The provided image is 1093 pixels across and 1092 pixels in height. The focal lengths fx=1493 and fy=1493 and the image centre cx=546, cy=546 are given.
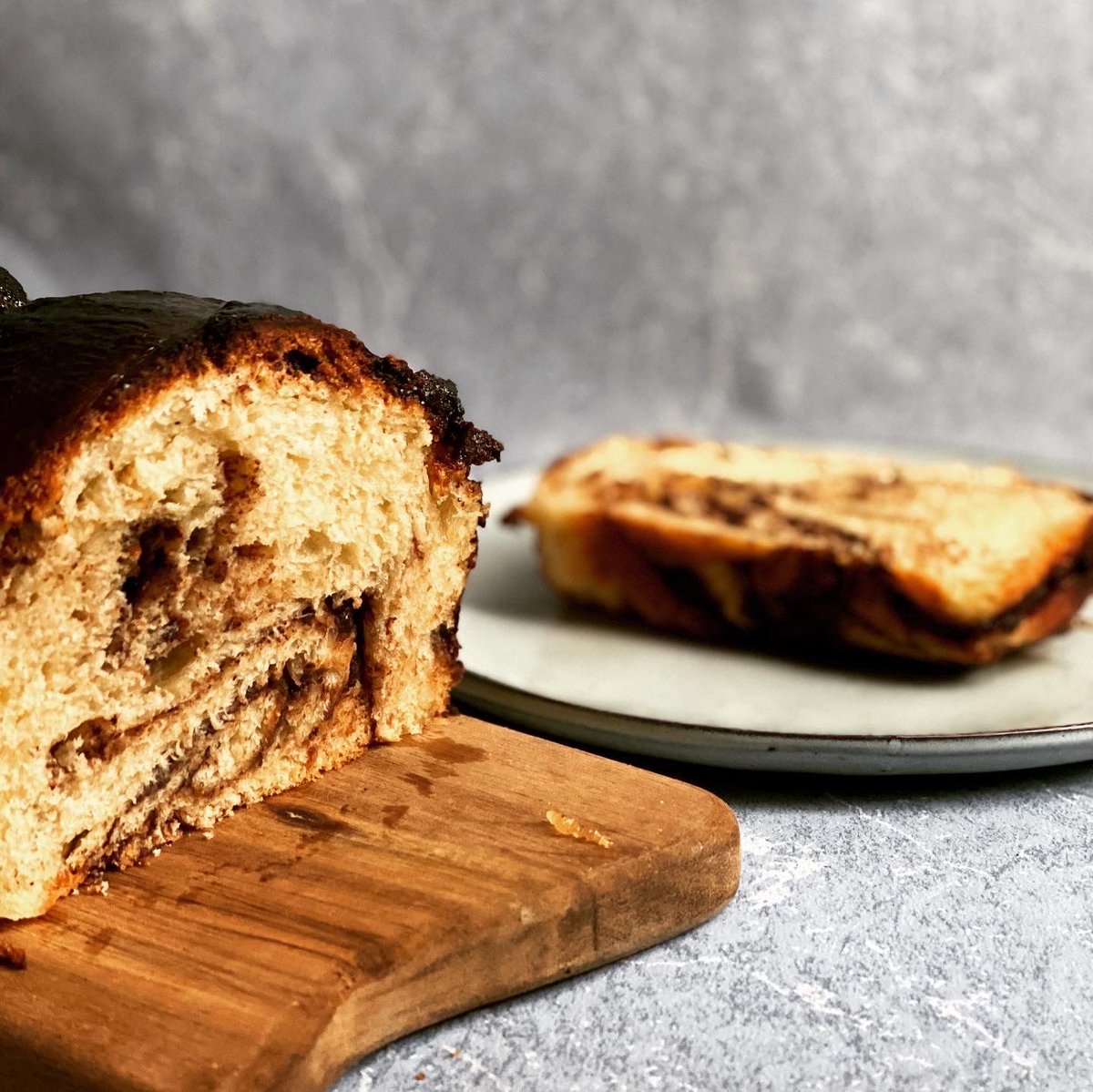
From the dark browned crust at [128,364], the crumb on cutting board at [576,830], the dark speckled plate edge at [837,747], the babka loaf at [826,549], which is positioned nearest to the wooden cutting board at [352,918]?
the crumb on cutting board at [576,830]

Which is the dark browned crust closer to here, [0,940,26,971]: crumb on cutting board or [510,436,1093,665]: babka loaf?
[0,940,26,971]: crumb on cutting board

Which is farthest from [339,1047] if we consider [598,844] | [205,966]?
[598,844]

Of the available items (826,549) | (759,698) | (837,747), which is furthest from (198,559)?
(826,549)

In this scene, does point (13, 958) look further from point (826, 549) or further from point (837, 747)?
point (826, 549)

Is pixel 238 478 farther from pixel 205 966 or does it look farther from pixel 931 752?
pixel 931 752

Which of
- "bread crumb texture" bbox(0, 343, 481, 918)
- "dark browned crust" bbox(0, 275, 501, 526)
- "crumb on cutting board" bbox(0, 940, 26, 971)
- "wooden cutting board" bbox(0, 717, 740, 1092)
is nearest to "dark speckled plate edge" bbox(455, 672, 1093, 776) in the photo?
"wooden cutting board" bbox(0, 717, 740, 1092)

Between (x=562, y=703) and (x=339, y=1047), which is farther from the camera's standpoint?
(x=562, y=703)
